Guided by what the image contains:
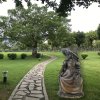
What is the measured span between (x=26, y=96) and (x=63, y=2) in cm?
478

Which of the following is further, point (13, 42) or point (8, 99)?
point (13, 42)

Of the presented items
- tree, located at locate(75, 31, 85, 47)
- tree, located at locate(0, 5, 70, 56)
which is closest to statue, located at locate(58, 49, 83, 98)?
tree, located at locate(0, 5, 70, 56)

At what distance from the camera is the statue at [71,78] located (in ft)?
40.2

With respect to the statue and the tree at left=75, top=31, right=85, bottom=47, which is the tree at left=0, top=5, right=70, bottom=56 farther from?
the tree at left=75, top=31, right=85, bottom=47

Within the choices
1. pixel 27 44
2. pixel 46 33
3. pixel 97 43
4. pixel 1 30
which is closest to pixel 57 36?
pixel 46 33

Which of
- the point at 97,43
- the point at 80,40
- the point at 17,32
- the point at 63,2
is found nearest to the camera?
the point at 63,2

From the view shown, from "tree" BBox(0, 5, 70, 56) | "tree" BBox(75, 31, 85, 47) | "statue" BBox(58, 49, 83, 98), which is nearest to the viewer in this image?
"statue" BBox(58, 49, 83, 98)

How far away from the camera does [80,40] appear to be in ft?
307

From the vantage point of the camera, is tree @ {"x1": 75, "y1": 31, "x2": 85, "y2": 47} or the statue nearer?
the statue

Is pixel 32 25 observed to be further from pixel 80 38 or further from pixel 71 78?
pixel 80 38

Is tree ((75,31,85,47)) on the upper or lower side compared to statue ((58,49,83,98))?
upper

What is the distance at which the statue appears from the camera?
12.2 metres

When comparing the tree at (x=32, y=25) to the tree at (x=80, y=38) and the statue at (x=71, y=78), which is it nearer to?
the statue at (x=71, y=78)

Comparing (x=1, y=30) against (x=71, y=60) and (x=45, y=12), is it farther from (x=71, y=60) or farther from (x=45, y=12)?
(x=71, y=60)
